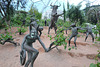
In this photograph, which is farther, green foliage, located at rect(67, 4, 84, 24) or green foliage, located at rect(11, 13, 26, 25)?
green foliage, located at rect(67, 4, 84, 24)

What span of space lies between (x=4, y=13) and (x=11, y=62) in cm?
795

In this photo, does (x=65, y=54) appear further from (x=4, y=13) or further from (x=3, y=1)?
(x=3, y=1)

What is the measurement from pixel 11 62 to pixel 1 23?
7898mm

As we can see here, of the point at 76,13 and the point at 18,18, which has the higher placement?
the point at 76,13

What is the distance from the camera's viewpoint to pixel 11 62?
3.22 meters

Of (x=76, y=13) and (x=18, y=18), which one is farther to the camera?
(x=76, y=13)

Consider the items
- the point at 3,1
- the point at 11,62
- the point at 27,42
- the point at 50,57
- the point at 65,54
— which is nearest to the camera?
the point at 27,42

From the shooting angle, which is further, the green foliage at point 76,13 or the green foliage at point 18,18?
the green foliage at point 76,13

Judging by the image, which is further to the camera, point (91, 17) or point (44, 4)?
point (91, 17)

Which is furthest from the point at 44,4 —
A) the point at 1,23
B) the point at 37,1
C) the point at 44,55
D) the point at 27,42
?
the point at 1,23

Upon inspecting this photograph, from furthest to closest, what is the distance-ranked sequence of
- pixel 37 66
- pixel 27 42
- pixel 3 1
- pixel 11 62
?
1. pixel 3 1
2. pixel 11 62
3. pixel 37 66
4. pixel 27 42

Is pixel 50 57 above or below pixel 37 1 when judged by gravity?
below

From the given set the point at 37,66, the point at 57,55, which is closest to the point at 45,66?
the point at 37,66

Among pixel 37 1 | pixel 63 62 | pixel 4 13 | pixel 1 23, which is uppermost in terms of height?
pixel 37 1
